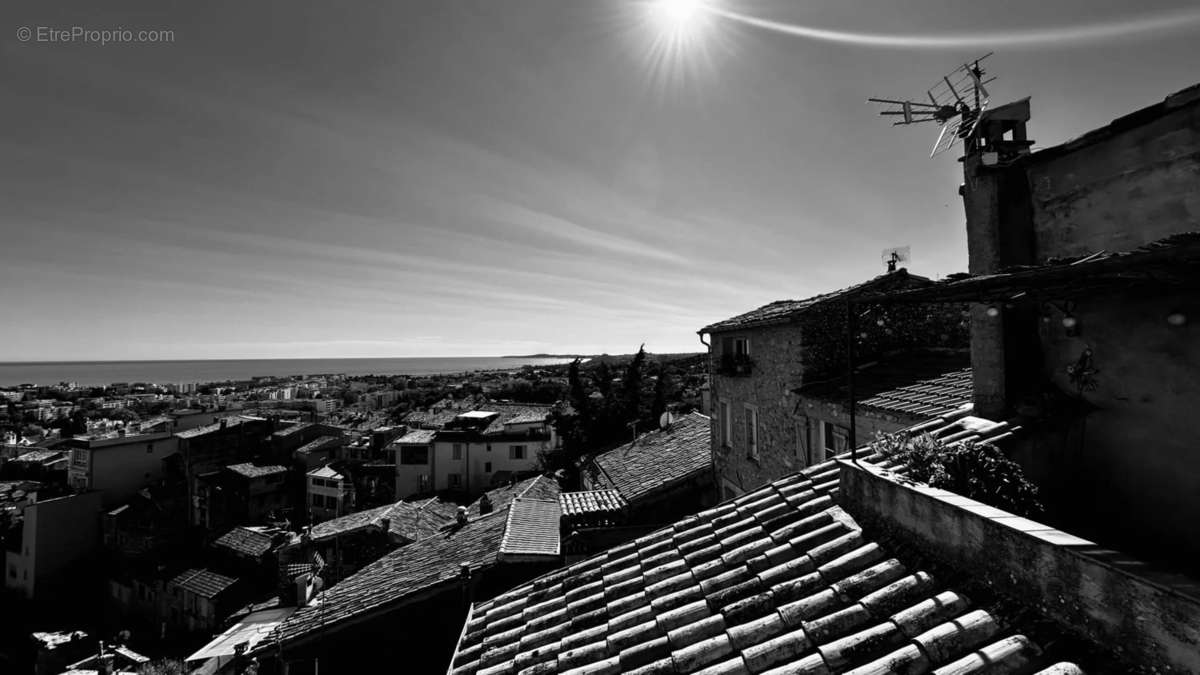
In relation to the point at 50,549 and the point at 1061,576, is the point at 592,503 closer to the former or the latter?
the point at 1061,576

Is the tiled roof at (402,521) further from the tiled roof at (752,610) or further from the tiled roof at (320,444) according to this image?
the tiled roof at (320,444)

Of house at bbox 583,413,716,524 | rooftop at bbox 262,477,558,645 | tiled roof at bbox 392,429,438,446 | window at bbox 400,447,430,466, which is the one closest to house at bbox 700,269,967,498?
house at bbox 583,413,716,524

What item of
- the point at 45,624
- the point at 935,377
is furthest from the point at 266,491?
the point at 935,377

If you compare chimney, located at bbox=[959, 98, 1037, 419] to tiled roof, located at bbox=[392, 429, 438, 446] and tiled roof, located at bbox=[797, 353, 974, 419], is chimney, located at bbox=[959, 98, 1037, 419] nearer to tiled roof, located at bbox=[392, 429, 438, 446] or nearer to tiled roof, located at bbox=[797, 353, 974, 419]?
tiled roof, located at bbox=[797, 353, 974, 419]

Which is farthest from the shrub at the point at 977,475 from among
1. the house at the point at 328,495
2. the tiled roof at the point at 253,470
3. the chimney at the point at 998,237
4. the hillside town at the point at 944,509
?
the tiled roof at the point at 253,470

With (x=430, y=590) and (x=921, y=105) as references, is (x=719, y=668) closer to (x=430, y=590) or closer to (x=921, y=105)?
(x=430, y=590)

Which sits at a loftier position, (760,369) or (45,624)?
(760,369)
